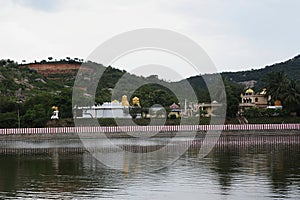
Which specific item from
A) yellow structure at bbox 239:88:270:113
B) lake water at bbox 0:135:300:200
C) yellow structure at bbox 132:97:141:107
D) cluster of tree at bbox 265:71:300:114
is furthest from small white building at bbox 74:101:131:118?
lake water at bbox 0:135:300:200

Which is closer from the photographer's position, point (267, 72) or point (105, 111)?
point (105, 111)

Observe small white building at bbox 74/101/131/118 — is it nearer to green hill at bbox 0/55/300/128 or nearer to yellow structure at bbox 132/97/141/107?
green hill at bbox 0/55/300/128

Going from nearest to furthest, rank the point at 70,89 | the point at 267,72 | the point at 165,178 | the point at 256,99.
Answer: the point at 165,178 → the point at 70,89 → the point at 256,99 → the point at 267,72

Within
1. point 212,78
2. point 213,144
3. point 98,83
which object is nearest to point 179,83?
point 212,78

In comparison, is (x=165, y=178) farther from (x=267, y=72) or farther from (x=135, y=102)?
(x=267, y=72)

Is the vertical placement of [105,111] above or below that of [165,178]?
above

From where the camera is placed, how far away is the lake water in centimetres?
1317

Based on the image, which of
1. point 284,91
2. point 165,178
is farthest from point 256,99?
point 165,178

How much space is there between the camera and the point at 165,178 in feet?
51.4

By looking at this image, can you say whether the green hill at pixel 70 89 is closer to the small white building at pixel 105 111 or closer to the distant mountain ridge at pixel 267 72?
the distant mountain ridge at pixel 267 72

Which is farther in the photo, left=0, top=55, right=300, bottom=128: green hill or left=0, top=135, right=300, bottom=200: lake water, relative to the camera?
left=0, top=55, right=300, bottom=128: green hill

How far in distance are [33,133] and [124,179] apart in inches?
794

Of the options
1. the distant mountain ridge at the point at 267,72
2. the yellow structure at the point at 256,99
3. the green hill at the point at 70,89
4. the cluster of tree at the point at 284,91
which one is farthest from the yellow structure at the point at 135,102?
the distant mountain ridge at the point at 267,72

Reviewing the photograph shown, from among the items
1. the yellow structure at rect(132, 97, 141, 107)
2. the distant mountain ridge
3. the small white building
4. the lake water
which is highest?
the distant mountain ridge
